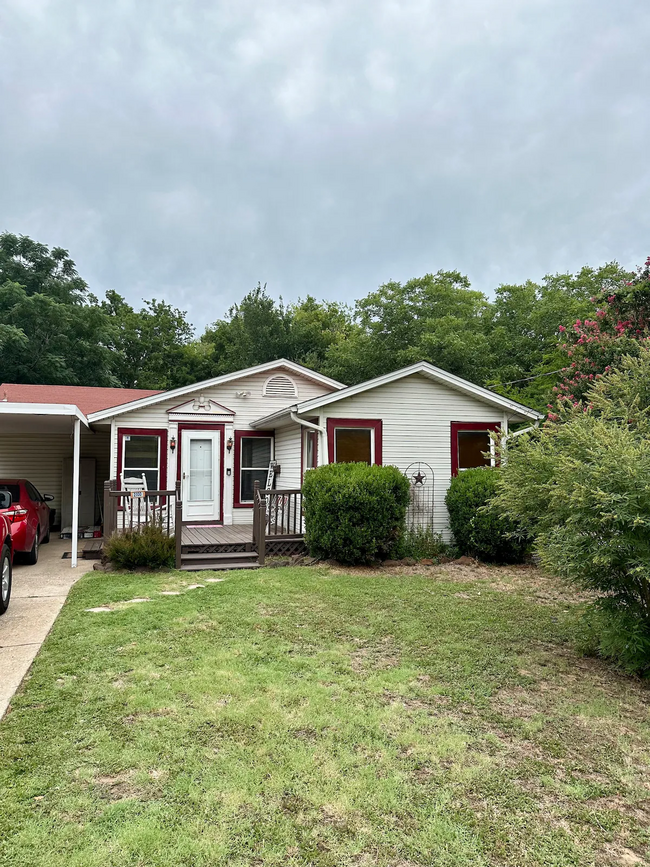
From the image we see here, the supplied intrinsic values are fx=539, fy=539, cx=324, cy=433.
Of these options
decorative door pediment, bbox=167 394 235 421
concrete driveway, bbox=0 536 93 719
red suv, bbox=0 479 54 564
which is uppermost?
decorative door pediment, bbox=167 394 235 421

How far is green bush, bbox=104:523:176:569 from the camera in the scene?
8.37 metres

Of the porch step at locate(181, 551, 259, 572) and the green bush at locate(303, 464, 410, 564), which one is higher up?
the green bush at locate(303, 464, 410, 564)

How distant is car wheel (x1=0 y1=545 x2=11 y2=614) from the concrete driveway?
127 mm

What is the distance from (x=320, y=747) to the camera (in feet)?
9.86

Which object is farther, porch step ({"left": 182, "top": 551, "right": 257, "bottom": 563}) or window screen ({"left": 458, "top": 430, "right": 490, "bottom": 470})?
window screen ({"left": 458, "top": 430, "right": 490, "bottom": 470})

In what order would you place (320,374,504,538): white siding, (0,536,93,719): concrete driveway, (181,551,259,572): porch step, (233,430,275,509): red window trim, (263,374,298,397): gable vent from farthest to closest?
(263,374,298,397): gable vent < (233,430,275,509): red window trim < (320,374,504,538): white siding < (181,551,259,572): porch step < (0,536,93,719): concrete driveway

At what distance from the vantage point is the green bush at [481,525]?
9.34 metres

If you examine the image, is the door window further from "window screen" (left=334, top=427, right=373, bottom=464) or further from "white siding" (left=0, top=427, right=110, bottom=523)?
"white siding" (left=0, top=427, right=110, bottom=523)

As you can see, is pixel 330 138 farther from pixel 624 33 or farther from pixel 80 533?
pixel 80 533

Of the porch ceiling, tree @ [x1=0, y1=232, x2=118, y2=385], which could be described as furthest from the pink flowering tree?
tree @ [x1=0, y1=232, x2=118, y2=385]

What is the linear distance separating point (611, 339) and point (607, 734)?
819cm

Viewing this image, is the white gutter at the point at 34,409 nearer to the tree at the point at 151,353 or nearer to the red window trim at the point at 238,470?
the red window trim at the point at 238,470

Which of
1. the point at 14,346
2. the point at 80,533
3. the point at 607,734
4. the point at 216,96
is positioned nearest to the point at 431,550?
the point at 607,734

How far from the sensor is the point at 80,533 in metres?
12.8
